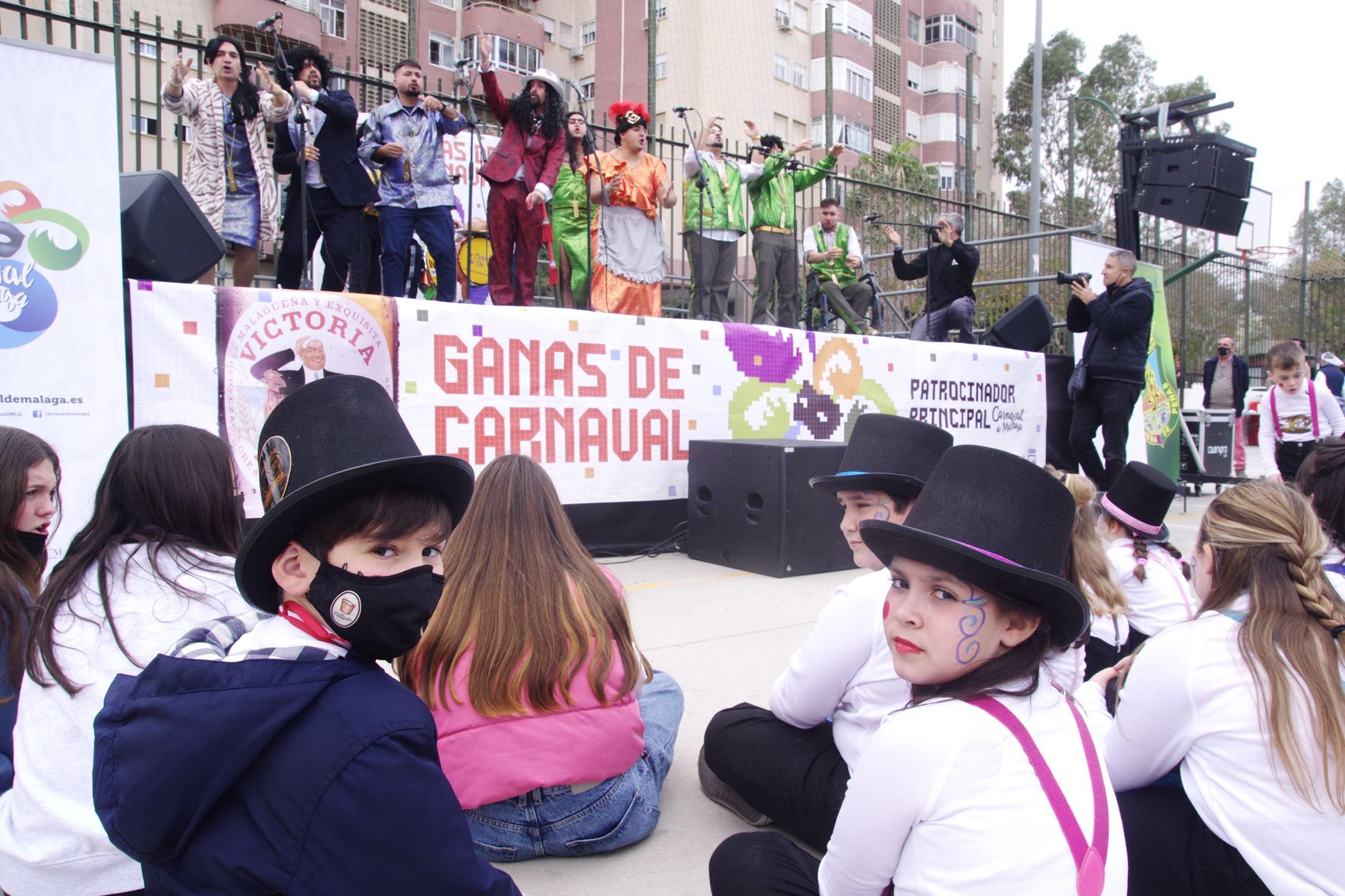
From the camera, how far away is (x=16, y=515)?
8.37ft

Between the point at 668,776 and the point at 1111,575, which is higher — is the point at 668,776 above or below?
below

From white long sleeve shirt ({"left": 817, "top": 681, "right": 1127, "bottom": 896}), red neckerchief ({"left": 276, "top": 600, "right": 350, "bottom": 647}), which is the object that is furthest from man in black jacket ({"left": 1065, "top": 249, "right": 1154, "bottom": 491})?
red neckerchief ({"left": 276, "top": 600, "right": 350, "bottom": 647})

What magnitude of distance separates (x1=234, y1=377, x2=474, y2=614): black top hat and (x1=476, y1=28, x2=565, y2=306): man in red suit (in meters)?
5.86

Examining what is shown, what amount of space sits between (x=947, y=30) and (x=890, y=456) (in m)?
45.4

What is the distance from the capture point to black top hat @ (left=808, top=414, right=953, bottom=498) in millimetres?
2918

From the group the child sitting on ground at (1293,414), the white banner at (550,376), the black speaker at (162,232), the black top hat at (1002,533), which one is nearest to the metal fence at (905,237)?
the black speaker at (162,232)

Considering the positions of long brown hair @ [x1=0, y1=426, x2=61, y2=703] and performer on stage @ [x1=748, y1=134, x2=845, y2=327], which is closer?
long brown hair @ [x1=0, y1=426, x2=61, y2=703]

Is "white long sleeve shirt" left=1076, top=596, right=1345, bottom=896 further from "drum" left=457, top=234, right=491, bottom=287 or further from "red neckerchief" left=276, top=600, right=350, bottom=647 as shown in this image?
"drum" left=457, top=234, right=491, bottom=287

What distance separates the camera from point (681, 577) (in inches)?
245

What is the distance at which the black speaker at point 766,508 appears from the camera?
620cm

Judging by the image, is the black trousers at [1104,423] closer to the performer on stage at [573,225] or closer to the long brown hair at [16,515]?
the performer on stage at [573,225]

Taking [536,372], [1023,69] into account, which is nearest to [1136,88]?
[1023,69]

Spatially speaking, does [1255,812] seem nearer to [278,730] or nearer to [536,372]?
[278,730]

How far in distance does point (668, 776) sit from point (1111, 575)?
1.67m
